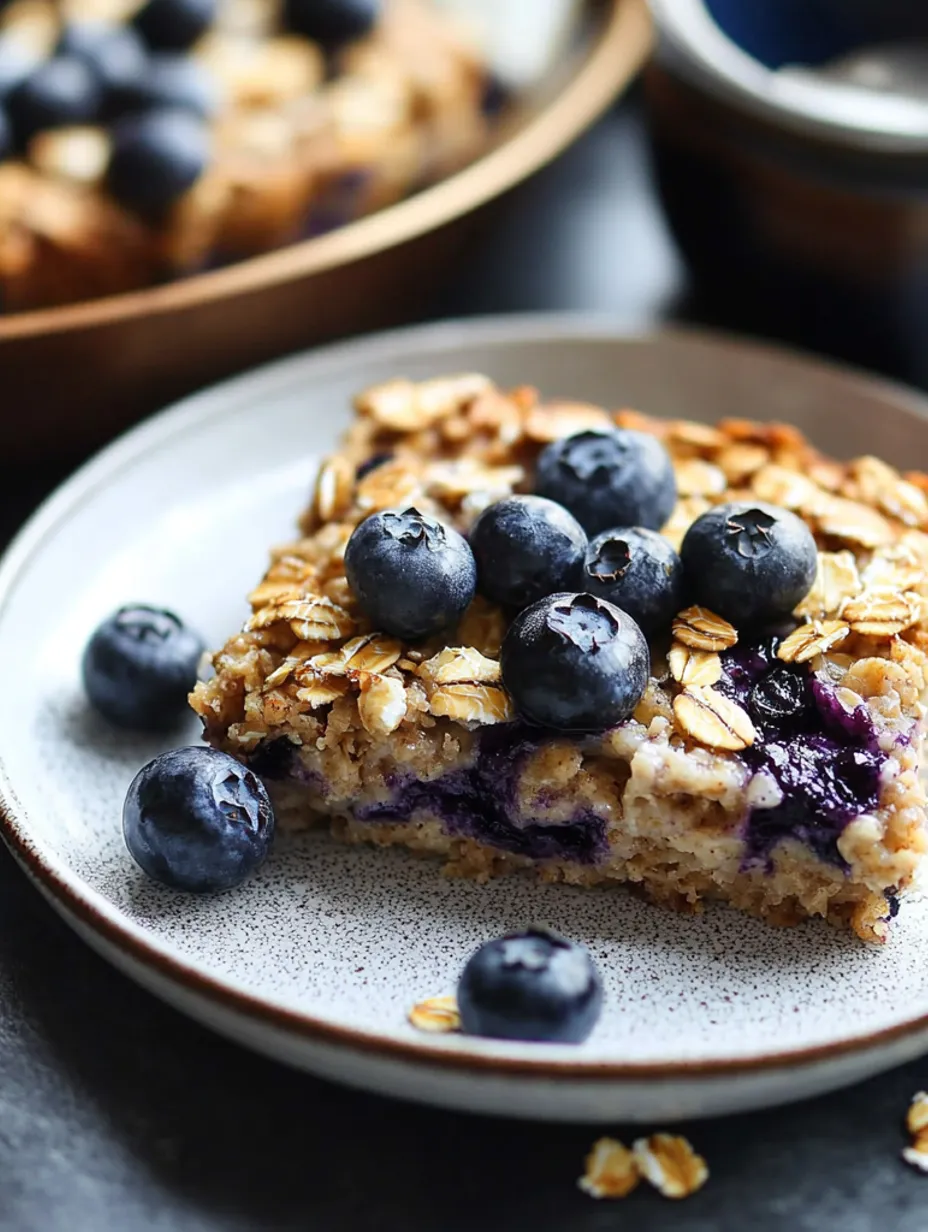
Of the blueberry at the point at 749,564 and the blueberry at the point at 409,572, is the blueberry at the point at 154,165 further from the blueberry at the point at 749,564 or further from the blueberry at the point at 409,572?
the blueberry at the point at 749,564

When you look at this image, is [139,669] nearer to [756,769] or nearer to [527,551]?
[527,551]

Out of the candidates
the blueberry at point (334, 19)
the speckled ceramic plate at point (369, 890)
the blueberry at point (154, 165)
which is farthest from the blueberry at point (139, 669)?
the blueberry at point (334, 19)

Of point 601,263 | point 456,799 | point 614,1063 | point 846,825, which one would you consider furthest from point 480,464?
point 601,263

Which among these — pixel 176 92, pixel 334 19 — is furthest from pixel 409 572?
pixel 334 19

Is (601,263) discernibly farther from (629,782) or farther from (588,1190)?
(588,1190)

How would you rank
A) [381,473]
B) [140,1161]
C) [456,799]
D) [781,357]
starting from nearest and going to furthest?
[140,1161]
[456,799]
[381,473]
[781,357]

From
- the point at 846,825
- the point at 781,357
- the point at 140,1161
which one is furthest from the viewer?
the point at 781,357

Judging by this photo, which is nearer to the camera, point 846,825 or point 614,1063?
point 614,1063
